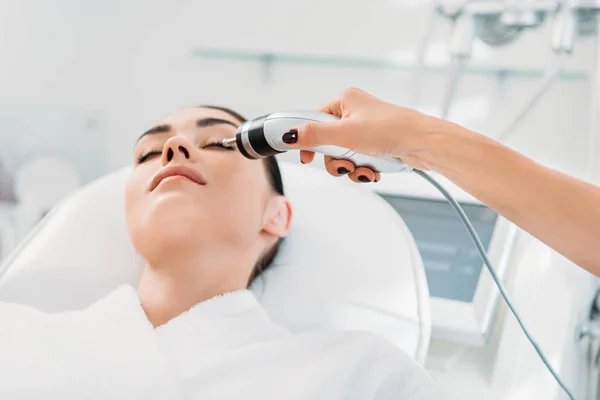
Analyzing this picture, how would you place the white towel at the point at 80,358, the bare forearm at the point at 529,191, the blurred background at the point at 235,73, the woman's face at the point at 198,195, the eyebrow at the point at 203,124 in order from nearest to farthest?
the bare forearm at the point at 529,191, the white towel at the point at 80,358, the woman's face at the point at 198,195, the eyebrow at the point at 203,124, the blurred background at the point at 235,73

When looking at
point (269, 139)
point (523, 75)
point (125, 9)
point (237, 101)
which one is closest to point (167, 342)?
point (269, 139)

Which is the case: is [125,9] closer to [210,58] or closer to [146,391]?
[210,58]

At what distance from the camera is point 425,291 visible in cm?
113

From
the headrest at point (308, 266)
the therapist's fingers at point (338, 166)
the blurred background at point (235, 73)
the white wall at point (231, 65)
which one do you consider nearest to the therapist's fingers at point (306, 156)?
the therapist's fingers at point (338, 166)

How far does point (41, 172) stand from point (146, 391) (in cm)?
113

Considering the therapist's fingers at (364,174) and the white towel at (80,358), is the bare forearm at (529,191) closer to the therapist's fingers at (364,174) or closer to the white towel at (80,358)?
the therapist's fingers at (364,174)

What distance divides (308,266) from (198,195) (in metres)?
0.27

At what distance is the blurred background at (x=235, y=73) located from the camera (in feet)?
4.84

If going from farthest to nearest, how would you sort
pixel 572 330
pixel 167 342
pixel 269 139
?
pixel 572 330, pixel 167 342, pixel 269 139

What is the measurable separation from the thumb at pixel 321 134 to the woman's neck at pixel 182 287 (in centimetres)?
38

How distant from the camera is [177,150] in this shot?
1.04 metres

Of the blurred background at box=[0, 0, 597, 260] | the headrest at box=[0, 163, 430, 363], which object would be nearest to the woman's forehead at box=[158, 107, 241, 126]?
the headrest at box=[0, 163, 430, 363]

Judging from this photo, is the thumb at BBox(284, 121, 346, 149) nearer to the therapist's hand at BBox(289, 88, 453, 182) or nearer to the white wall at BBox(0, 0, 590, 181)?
the therapist's hand at BBox(289, 88, 453, 182)

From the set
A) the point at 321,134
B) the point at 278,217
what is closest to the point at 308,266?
the point at 278,217
